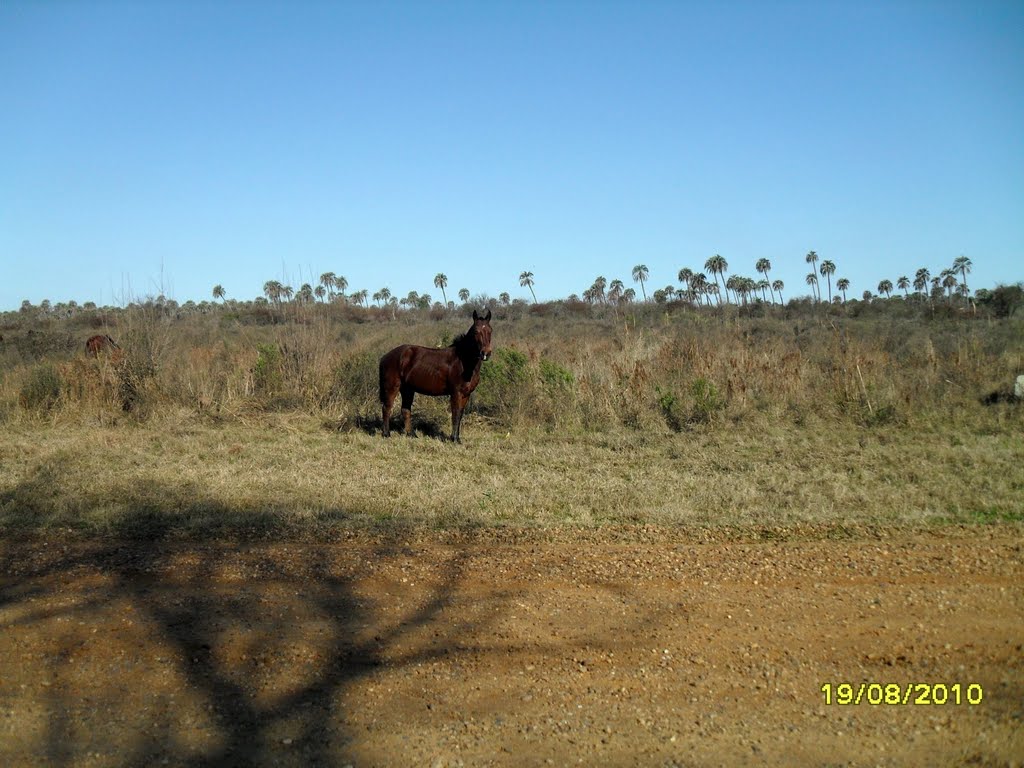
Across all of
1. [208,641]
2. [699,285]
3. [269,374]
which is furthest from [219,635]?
[699,285]

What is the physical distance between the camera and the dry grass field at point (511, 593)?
4055 mm

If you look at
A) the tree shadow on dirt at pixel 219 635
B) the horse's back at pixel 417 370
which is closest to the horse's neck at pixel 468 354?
the horse's back at pixel 417 370

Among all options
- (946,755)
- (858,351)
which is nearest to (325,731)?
(946,755)

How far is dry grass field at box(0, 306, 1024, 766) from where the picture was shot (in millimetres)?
4055

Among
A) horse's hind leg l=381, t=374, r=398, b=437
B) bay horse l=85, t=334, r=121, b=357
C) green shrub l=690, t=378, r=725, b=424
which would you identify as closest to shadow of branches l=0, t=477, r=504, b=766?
horse's hind leg l=381, t=374, r=398, b=437

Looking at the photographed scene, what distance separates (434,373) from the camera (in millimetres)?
14227

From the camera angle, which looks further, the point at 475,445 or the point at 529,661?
the point at 475,445

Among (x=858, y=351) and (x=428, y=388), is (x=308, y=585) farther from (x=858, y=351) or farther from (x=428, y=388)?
(x=858, y=351)

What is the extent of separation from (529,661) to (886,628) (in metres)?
2.42

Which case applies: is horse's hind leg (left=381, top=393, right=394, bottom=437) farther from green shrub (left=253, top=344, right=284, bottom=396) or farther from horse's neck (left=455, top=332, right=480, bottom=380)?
green shrub (left=253, top=344, right=284, bottom=396)

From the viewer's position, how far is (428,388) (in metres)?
14.3

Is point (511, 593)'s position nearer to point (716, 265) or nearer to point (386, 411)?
point (386, 411)

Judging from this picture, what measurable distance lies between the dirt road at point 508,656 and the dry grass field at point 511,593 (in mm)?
21

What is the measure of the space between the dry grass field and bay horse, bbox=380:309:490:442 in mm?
723
